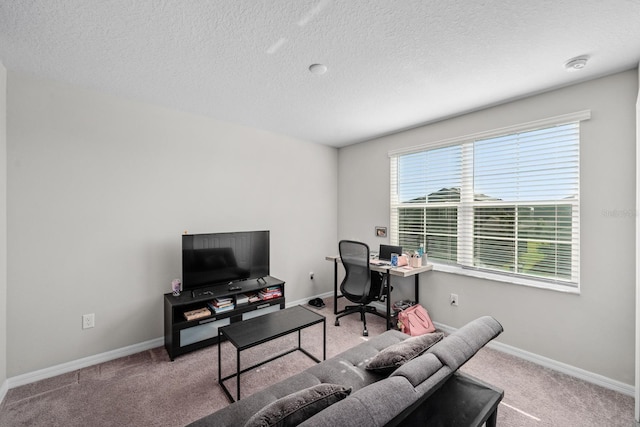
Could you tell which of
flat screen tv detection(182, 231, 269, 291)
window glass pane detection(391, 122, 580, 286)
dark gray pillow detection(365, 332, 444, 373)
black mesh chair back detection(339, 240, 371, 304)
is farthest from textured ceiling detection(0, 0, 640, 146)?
dark gray pillow detection(365, 332, 444, 373)

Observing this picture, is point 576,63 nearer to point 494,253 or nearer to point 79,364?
point 494,253

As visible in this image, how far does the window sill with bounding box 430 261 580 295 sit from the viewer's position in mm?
2380

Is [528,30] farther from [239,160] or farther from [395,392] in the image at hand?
[239,160]

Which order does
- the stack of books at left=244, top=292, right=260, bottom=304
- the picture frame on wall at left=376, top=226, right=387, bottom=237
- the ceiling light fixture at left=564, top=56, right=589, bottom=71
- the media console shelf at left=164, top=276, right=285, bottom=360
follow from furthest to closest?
the picture frame on wall at left=376, top=226, right=387, bottom=237 < the stack of books at left=244, top=292, right=260, bottom=304 < the media console shelf at left=164, top=276, right=285, bottom=360 < the ceiling light fixture at left=564, top=56, right=589, bottom=71

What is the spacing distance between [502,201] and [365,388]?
8.57ft

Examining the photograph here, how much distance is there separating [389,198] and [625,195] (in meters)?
2.24

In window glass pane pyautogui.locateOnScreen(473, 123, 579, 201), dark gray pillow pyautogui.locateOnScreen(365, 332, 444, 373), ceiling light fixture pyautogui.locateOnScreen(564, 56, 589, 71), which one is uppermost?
ceiling light fixture pyautogui.locateOnScreen(564, 56, 589, 71)

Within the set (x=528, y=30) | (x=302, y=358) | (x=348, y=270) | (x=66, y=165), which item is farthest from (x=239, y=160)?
(x=528, y=30)

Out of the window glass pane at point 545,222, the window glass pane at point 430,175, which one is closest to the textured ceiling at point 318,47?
the window glass pane at point 430,175

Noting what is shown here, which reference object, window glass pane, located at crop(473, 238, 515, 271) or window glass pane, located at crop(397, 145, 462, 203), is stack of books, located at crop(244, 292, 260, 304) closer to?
window glass pane, located at crop(397, 145, 462, 203)

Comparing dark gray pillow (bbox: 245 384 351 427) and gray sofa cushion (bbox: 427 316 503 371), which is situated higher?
gray sofa cushion (bbox: 427 316 503 371)

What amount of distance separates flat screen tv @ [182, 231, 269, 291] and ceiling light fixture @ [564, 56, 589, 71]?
314 centimetres

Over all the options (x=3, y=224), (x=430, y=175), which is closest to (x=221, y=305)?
(x=3, y=224)

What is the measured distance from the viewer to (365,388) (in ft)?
3.23
